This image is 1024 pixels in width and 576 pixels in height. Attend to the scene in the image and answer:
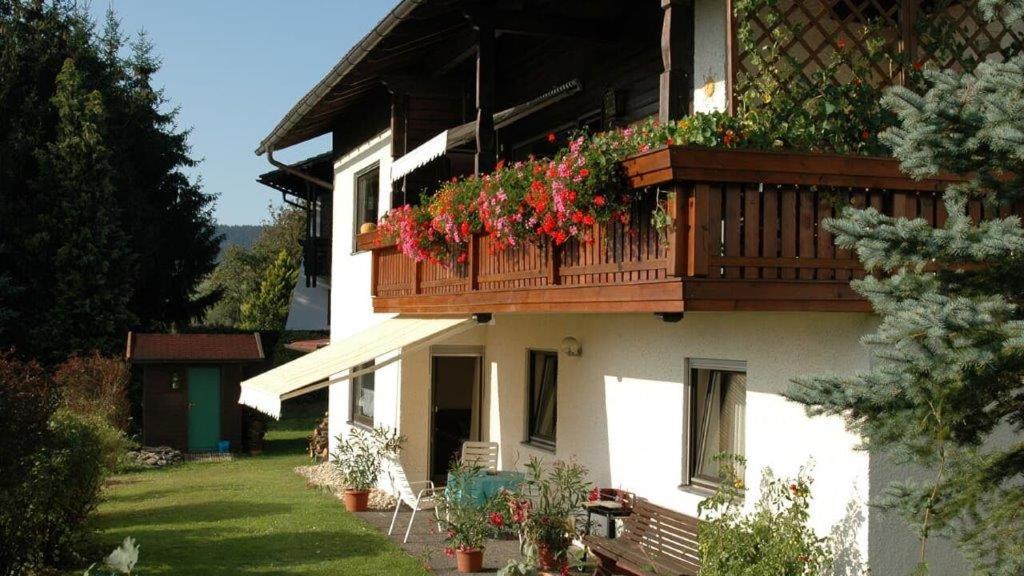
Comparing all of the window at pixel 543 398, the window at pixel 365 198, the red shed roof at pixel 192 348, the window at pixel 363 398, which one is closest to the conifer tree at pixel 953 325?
the window at pixel 543 398

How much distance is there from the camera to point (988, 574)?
5848 millimetres

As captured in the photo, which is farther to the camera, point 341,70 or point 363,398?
point 363,398

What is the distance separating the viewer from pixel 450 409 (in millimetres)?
18734

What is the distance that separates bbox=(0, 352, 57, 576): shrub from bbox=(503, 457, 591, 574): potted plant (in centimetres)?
486

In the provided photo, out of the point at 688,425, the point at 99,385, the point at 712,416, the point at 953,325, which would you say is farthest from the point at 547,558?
the point at 99,385

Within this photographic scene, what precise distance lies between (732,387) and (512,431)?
538cm

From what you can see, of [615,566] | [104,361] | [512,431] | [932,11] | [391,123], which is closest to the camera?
[932,11]

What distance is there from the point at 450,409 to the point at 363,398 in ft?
5.78

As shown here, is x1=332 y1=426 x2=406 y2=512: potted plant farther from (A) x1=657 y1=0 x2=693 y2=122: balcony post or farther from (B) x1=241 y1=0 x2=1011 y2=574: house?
(A) x1=657 y1=0 x2=693 y2=122: balcony post

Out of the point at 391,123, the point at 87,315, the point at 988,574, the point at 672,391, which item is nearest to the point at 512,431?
the point at 672,391

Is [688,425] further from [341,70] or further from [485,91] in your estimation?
[341,70]

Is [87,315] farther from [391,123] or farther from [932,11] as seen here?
[932,11]

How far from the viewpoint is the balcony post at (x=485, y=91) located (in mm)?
12194

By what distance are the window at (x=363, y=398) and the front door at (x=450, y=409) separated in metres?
1.16
